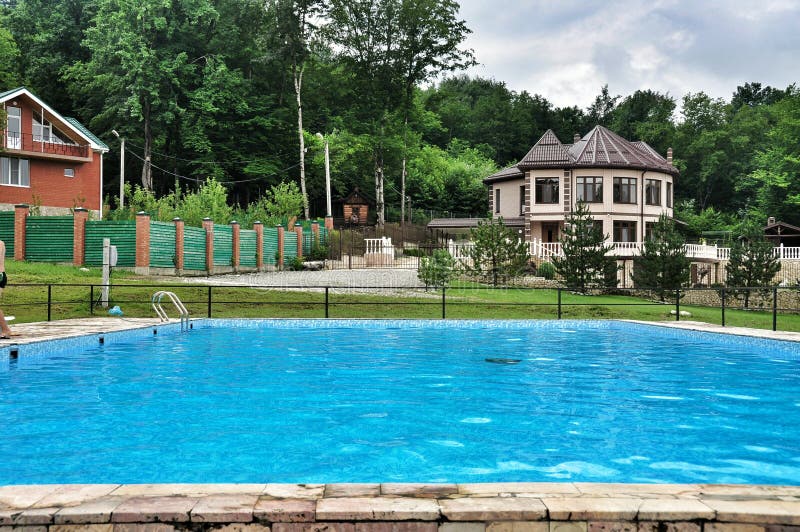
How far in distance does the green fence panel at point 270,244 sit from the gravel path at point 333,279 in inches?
72.8

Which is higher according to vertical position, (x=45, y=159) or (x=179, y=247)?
(x=45, y=159)

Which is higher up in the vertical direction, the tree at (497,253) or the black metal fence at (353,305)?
the tree at (497,253)

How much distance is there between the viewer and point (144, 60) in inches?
1959

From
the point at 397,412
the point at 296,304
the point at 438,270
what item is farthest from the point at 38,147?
the point at 397,412

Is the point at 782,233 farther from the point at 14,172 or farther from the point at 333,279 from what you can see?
the point at 14,172

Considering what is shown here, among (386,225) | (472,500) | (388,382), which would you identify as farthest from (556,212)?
(472,500)

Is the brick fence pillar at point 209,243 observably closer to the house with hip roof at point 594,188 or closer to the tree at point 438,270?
the tree at point 438,270

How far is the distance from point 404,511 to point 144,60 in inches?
2052

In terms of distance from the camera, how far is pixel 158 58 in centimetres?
5247

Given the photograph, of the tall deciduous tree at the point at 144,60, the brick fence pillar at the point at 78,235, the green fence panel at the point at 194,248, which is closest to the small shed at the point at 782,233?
the green fence panel at the point at 194,248

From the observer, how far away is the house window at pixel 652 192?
4656 centimetres

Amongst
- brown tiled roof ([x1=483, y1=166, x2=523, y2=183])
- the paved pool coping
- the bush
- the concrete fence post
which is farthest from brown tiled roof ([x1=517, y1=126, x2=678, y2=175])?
the paved pool coping

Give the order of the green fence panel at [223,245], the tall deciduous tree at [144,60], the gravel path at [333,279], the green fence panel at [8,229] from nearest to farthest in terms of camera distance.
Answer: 1. the gravel path at [333,279]
2. the green fence panel at [8,229]
3. the green fence panel at [223,245]
4. the tall deciduous tree at [144,60]

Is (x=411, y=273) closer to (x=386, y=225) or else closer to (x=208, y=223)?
(x=208, y=223)
